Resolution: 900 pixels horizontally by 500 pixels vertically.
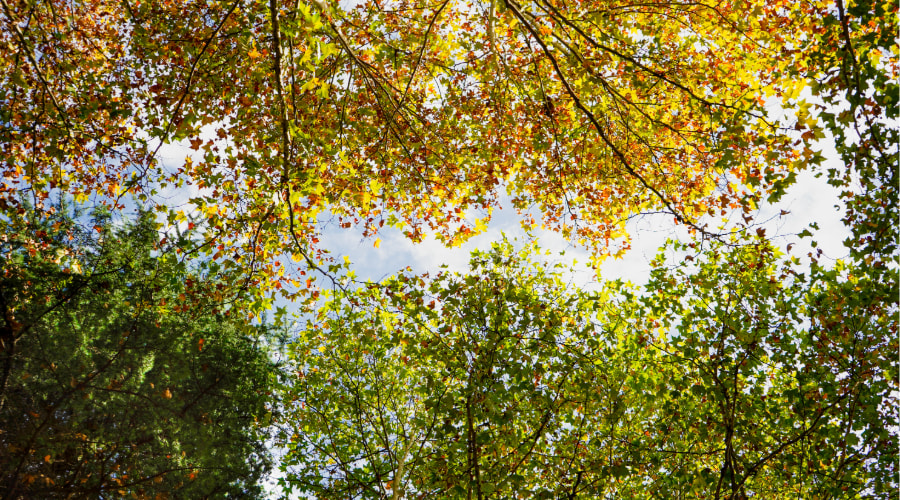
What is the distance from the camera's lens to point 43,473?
47.6 ft

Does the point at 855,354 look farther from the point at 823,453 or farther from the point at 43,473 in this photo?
the point at 43,473

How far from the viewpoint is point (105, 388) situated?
14.8 meters

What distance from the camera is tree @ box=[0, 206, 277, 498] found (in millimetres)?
14195

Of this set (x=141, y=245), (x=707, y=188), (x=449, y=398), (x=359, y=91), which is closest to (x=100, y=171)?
(x=359, y=91)

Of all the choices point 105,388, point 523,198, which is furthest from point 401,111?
point 105,388

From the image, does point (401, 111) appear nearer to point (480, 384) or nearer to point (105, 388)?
point (480, 384)

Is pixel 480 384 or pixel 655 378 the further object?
pixel 655 378

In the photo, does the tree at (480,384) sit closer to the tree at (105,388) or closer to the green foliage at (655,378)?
the green foliage at (655,378)

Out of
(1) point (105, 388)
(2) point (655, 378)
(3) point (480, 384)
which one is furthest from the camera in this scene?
(1) point (105, 388)

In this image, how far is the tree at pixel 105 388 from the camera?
1420 cm

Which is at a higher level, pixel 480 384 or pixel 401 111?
pixel 401 111

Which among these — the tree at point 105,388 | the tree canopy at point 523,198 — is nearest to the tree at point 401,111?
the tree canopy at point 523,198

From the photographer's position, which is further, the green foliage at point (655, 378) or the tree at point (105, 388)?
the tree at point (105, 388)

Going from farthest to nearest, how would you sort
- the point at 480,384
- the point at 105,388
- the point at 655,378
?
the point at 105,388 < the point at 655,378 < the point at 480,384
